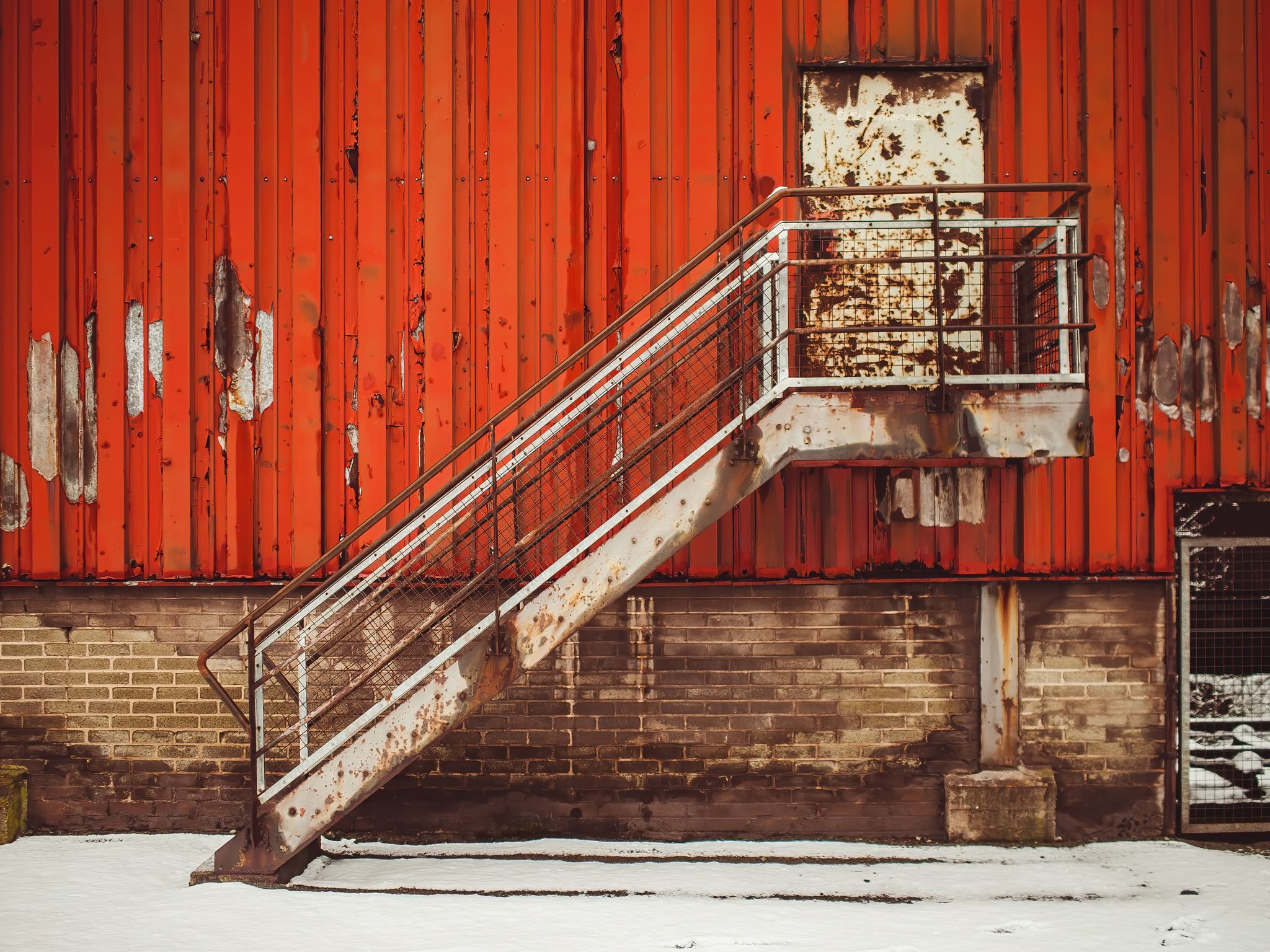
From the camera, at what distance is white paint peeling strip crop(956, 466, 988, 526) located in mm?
6016

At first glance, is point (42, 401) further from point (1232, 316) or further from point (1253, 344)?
point (1253, 344)

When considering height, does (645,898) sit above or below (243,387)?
below

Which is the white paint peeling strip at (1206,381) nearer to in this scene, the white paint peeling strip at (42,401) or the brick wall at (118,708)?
the brick wall at (118,708)

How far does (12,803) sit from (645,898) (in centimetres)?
447

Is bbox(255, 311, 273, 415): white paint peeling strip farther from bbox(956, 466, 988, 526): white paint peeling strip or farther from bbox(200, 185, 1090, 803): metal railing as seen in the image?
bbox(956, 466, 988, 526): white paint peeling strip

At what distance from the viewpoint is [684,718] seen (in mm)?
5980

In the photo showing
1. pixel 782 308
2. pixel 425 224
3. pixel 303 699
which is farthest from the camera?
pixel 425 224

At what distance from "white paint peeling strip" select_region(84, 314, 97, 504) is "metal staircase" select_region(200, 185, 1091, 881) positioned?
1561mm

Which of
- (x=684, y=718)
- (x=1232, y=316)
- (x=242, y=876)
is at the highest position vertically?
(x=1232, y=316)

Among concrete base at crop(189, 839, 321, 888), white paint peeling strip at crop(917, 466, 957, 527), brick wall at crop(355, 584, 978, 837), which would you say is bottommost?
concrete base at crop(189, 839, 321, 888)

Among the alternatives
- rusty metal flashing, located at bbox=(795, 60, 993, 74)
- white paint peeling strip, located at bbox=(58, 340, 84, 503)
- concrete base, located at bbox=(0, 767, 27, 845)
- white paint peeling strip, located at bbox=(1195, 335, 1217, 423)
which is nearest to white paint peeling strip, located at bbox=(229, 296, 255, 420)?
white paint peeling strip, located at bbox=(58, 340, 84, 503)

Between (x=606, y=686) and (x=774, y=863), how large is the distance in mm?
1603

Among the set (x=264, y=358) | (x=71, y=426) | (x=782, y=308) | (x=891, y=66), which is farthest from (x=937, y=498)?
(x=71, y=426)

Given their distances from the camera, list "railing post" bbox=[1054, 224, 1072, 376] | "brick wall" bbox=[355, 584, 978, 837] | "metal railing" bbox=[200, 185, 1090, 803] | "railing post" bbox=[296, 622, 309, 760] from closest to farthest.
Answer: "railing post" bbox=[1054, 224, 1072, 376], "railing post" bbox=[296, 622, 309, 760], "metal railing" bbox=[200, 185, 1090, 803], "brick wall" bbox=[355, 584, 978, 837]
